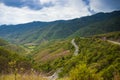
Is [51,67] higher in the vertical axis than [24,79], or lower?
lower

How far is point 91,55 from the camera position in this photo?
3105 inches

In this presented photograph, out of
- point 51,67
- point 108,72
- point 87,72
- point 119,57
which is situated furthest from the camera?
point 51,67

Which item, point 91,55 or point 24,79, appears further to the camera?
point 91,55

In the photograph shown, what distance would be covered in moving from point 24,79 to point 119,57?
53.1 m

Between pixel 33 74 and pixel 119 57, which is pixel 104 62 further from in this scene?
pixel 33 74

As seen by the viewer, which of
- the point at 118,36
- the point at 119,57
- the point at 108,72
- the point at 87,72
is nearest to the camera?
the point at 87,72

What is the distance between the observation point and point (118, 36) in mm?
119500

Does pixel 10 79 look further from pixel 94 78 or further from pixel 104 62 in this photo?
pixel 104 62

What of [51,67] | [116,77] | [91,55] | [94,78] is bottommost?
[51,67]

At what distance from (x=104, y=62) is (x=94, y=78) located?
48.0m

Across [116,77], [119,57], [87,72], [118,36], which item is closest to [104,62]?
[119,57]

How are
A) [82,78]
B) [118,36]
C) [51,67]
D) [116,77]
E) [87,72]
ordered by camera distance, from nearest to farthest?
1. [116,77]
2. [82,78]
3. [87,72]
4. [51,67]
5. [118,36]

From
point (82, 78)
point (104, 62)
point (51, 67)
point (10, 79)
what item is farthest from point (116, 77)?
point (51, 67)

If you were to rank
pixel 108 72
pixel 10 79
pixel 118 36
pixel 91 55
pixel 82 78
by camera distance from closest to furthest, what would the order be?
pixel 10 79, pixel 82 78, pixel 108 72, pixel 91 55, pixel 118 36
